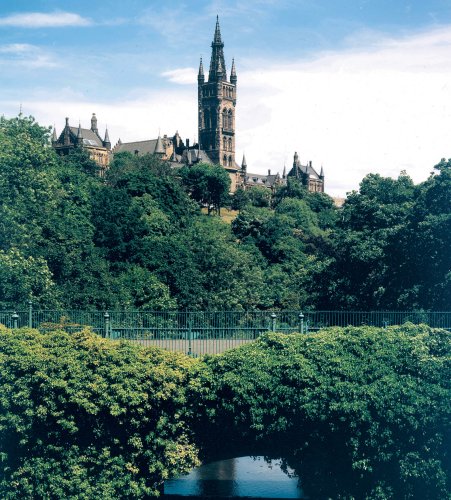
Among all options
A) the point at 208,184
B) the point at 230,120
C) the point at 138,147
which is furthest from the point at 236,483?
the point at 230,120

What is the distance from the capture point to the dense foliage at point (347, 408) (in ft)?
61.0

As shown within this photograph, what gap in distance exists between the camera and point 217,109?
485ft

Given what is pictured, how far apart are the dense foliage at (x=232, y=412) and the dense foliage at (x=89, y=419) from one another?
0.11 feet

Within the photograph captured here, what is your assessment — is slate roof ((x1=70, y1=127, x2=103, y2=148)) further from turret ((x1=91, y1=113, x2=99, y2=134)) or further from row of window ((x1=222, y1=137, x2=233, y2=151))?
row of window ((x1=222, y1=137, x2=233, y2=151))

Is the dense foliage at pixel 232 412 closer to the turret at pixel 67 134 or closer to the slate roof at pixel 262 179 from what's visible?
the turret at pixel 67 134

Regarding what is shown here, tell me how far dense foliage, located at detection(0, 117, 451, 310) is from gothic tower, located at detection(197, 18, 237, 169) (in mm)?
80847

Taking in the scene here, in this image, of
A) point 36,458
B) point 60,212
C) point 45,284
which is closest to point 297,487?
point 36,458

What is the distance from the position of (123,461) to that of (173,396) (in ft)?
7.23

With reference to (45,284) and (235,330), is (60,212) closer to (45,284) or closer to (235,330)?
(45,284)

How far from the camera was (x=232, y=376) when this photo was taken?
18781 mm

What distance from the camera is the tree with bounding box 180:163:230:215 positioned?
111562 millimetres

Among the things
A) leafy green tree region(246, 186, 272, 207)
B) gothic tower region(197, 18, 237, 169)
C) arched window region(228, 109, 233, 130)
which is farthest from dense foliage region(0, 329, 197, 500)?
arched window region(228, 109, 233, 130)

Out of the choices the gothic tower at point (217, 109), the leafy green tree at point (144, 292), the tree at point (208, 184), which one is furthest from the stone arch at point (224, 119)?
the leafy green tree at point (144, 292)

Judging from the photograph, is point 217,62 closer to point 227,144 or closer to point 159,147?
point 227,144
